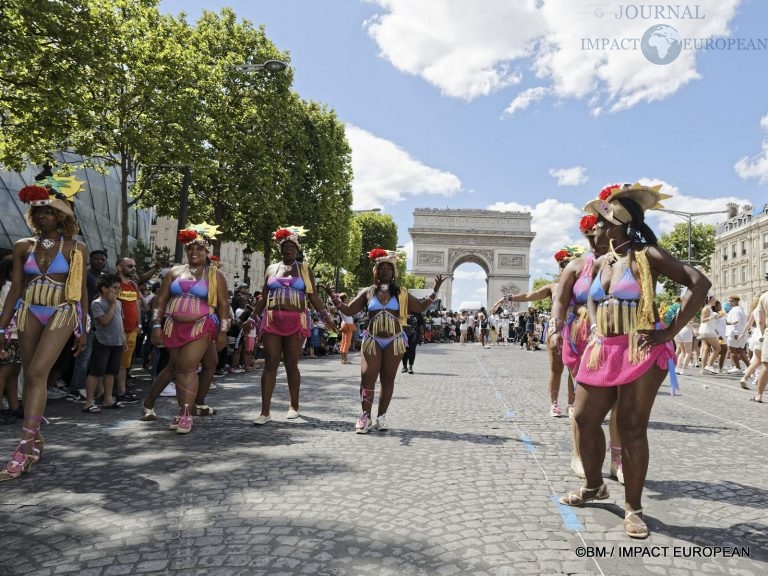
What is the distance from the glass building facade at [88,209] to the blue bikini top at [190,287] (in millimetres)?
21454

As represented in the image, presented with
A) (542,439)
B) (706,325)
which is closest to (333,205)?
(706,325)

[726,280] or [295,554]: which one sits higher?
[726,280]

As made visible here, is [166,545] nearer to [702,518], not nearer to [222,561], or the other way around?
[222,561]

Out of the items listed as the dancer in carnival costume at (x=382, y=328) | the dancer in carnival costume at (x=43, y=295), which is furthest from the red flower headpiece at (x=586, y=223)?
the dancer in carnival costume at (x=43, y=295)

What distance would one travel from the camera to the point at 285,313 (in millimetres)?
6496

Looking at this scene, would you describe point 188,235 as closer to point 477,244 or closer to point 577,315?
point 577,315

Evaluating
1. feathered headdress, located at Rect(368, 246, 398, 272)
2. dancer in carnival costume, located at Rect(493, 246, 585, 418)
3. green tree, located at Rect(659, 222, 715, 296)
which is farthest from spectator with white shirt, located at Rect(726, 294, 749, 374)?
green tree, located at Rect(659, 222, 715, 296)

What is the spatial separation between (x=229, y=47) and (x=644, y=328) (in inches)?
1027

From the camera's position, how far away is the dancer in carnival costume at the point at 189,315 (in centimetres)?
589

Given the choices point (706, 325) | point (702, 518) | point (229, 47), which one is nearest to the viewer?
point (702, 518)

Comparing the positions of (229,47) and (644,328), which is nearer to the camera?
(644,328)

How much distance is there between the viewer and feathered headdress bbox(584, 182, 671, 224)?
3529 mm

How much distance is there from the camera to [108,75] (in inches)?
537

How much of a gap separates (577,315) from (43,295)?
4278 mm
